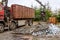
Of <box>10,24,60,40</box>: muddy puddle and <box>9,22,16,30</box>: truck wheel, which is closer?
<box>10,24,60,40</box>: muddy puddle

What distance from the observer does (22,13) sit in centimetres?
2127

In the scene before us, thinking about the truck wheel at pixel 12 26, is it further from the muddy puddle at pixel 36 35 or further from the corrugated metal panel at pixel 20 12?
the muddy puddle at pixel 36 35

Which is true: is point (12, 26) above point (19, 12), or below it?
below

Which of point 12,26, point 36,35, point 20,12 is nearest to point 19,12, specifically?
point 20,12

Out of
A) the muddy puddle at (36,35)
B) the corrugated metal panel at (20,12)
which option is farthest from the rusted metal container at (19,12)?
the muddy puddle at (36,35)

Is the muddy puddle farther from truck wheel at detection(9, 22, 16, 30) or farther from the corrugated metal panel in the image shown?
the corrugated metal panel

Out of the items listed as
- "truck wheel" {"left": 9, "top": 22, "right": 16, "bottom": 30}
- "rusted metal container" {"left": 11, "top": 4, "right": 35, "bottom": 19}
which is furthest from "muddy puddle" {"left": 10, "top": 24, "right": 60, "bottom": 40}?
"rusted metal container" {"left": 11, "top": 4, "right": 35, "bottom": 19}

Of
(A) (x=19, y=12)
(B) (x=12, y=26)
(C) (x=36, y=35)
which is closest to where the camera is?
(C) (x=36, y=35)

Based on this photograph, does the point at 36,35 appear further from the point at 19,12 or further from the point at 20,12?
the point at 20,12

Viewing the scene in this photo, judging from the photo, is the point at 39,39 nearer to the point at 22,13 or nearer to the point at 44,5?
the point at 22,13

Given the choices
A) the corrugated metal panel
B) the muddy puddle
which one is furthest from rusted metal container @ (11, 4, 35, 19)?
the muddy puddle

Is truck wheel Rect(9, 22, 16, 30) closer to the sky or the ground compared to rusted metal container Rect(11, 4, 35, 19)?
closer to the ground

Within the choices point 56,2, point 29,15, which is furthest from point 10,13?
point 56,2

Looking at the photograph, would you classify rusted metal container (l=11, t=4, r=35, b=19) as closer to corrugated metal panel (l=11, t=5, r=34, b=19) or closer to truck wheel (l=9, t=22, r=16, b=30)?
corrugated metal panel (l=11, t=5, r=34, b=19)
